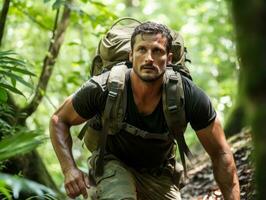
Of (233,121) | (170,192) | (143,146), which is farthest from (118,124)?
(233,121)

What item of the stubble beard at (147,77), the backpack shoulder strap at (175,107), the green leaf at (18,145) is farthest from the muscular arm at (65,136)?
the green leaf at (18,145)

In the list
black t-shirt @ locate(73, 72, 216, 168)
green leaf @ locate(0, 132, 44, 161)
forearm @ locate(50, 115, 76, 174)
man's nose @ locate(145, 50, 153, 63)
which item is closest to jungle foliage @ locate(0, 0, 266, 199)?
green leaf @ locate(0, 132, 44, 161)

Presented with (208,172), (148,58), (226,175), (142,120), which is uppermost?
(148,58)

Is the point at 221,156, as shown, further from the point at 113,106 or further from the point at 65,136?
the point at 65,136

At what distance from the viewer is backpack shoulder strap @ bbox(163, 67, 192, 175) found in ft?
16.4

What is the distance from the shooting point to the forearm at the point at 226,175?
17.0 feet

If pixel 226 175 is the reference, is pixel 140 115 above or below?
above

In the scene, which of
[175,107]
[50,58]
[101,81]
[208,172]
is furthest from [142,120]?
[208,172]

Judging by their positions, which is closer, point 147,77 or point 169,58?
point 147,77

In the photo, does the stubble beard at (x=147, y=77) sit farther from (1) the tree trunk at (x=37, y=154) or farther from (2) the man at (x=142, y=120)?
(1) the tree trunk at (x=37, y=154)

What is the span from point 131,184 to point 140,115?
0.68 meters

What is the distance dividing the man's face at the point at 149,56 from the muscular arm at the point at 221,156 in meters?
0.71

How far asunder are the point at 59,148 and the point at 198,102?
137 centimetres

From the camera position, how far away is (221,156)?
5262 mm
